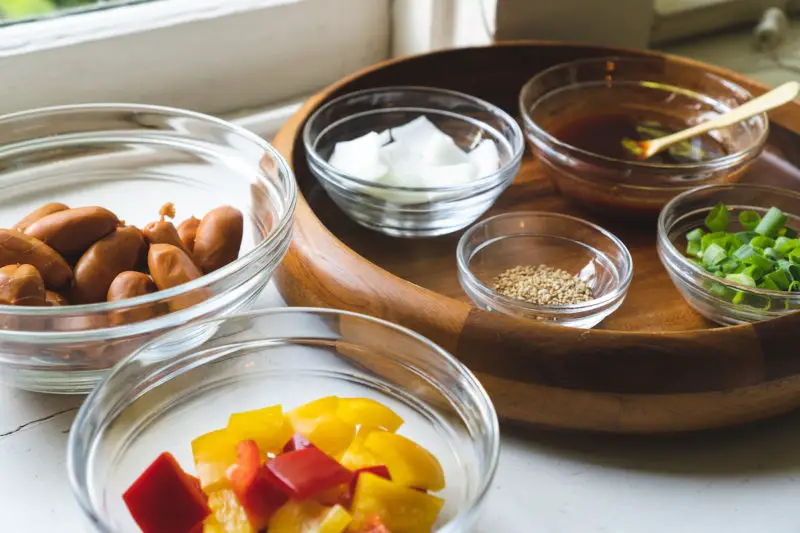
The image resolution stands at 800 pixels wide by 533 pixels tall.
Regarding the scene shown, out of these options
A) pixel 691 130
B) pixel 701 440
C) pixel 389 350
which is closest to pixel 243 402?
pixel 389 350

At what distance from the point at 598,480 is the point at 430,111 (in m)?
0.51

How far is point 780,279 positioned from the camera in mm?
831

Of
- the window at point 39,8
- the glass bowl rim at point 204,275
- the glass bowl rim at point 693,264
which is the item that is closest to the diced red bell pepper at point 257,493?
the glass bowl rim at point 204,275

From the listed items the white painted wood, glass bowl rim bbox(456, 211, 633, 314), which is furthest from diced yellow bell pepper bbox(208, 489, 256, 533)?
the white painted wood

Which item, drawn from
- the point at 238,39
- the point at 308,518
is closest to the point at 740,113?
the point at 238,39

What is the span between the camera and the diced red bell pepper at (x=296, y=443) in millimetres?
607

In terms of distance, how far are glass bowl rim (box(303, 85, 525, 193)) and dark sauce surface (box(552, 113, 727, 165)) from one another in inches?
2.9

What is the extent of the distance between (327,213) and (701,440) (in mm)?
435

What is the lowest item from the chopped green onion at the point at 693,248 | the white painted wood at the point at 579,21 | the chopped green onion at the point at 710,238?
the chopped green onion at the point at 693,248

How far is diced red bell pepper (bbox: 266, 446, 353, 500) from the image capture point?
56 centimetres

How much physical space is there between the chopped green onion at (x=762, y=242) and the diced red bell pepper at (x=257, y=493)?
541 mm

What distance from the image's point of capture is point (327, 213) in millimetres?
969

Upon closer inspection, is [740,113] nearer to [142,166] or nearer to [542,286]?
[542,286]

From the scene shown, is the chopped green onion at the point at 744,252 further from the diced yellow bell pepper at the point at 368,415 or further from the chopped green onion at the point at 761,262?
the diced yellow bell pepper at the point at 368,415
